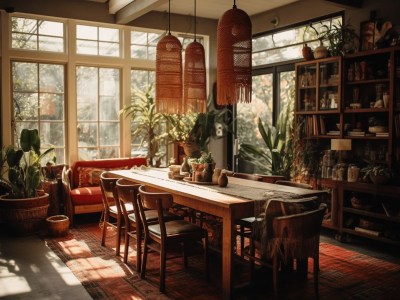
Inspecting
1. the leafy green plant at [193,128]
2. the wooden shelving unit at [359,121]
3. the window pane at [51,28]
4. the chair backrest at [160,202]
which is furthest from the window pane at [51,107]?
the wooden shelving unit at [359,121]

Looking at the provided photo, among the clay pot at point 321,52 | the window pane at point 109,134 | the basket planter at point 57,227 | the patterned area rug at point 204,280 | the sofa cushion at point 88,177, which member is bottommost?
the patterned area rug at point 204,280

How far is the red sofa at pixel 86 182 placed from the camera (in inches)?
220

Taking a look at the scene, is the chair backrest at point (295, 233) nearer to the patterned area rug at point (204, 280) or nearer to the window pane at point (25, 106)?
the patterned area rug at point (204, 280)

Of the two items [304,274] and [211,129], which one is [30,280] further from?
[211,129]

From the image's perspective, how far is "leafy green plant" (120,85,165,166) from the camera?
664cm

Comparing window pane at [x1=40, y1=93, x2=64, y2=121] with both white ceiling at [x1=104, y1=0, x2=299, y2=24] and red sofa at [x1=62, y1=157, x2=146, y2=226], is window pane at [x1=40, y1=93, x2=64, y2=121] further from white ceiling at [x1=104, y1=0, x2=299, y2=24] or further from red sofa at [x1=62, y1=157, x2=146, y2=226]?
white ceiling at [x1=104, y1=0, x2=299, y2=24]

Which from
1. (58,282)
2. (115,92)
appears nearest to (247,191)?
(58,282)

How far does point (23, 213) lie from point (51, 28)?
2782mm

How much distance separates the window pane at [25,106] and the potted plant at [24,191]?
78cm

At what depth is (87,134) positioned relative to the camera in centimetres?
654

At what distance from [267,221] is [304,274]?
3.27ft

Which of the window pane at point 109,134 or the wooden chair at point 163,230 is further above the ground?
the window pane at point 109,134

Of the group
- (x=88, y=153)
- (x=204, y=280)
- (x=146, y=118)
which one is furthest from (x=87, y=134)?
(x=204, y=280)

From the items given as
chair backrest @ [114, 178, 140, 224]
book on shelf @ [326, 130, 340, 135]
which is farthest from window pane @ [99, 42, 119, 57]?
book on shelf @ [326, 130, 340, 135]
